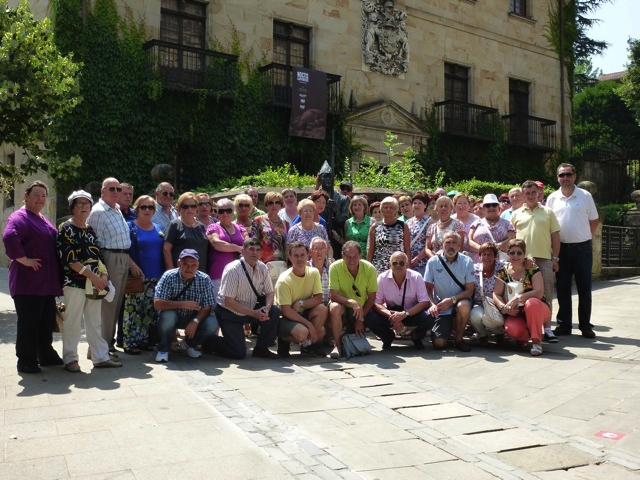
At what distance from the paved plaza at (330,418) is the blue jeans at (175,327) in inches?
10.5

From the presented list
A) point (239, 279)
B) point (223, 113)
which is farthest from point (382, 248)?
point (223, 113)

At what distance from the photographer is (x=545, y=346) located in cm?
796

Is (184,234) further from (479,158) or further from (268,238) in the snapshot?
(479,158)

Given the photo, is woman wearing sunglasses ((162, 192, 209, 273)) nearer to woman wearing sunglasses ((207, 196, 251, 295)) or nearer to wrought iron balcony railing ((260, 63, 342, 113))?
woman wearing sunglasses ((207, 196, 251, 295))

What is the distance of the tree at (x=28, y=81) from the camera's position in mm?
10805

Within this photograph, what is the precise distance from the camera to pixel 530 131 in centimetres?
2570

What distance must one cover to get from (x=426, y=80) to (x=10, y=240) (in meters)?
18.5

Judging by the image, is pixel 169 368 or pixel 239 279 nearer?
pixel 169 368

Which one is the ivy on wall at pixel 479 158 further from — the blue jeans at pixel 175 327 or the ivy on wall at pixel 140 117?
the blue jeans at pixel 175 327

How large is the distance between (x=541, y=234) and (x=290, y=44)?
13.1 meters

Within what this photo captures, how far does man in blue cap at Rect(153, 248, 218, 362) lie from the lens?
7.12 m

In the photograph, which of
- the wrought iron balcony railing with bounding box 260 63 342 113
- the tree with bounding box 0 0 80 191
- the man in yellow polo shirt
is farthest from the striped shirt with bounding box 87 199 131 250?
the wrought iron balcony railing with bounding box 260 63 342 113

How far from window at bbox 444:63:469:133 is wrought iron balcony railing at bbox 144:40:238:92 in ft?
27.5

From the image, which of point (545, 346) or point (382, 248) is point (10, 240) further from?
point (545, 346)
